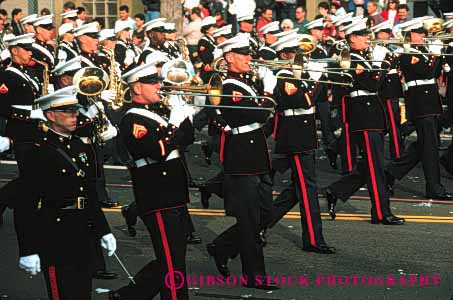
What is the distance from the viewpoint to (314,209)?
10828 millimetres

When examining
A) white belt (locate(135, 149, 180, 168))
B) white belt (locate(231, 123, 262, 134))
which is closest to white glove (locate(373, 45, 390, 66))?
white belt (locate(231, 123, 262, 134))

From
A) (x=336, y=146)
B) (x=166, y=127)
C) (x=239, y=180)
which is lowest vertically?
(x=336, y=146)

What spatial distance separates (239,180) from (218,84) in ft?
2.47

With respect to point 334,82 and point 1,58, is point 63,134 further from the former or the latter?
point 1,58

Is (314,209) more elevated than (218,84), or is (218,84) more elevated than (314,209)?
(218,84)

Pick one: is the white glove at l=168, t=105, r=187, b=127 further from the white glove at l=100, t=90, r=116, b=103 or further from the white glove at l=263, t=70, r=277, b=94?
the white glove at l=100, t=90, r=116, b=103

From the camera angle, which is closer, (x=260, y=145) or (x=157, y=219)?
(x=157, y=219)

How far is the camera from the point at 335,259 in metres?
10.5

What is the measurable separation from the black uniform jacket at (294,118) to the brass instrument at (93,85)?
1.50m

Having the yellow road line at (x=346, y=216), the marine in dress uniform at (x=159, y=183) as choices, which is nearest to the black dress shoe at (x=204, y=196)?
the yellow road line at (x=346, y=216)

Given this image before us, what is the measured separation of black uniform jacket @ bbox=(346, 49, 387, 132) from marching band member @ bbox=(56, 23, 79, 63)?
3.75 metres

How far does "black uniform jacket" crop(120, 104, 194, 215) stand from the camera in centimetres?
829

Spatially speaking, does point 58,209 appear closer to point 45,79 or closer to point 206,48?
point 45,79

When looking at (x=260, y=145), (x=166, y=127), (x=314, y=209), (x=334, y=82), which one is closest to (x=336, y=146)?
(x=334, y=82)
